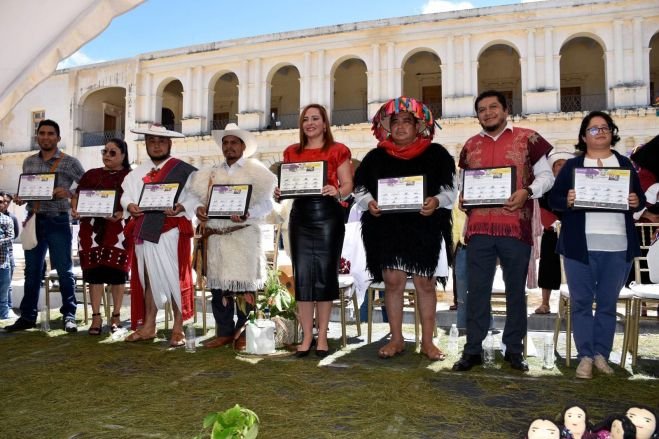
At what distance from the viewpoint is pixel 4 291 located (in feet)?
19.6

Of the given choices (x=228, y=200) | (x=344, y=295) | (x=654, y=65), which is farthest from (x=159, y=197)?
(x=654, y=65)

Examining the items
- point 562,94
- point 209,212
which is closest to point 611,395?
point 209,212

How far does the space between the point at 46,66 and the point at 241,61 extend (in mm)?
20630

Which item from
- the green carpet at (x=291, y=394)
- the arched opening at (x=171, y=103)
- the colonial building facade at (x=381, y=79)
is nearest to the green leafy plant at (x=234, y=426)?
the green carpet at (x=291, y=394)

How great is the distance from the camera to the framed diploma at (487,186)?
11.5ft

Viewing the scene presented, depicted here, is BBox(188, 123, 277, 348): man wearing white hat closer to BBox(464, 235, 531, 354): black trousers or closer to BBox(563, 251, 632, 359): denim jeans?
BBox(464, 235, 531, 354): black trousers

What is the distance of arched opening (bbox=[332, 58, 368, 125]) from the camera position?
21922mm

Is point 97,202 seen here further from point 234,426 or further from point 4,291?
point 234,426

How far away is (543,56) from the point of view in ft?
57.6

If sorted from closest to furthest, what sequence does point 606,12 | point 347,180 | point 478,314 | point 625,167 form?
point 625,167
point 478,314
point 347,180
point 606,12

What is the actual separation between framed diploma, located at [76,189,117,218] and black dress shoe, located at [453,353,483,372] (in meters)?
3.24

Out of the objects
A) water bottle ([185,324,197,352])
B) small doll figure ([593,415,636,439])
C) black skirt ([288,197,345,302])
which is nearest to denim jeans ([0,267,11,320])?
water bottle ([185,324,197,352])

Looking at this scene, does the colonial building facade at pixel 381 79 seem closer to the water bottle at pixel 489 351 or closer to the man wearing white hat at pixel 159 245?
the man wearing white hat at pixel 159 245

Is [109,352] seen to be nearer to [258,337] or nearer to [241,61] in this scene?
[258,337]
